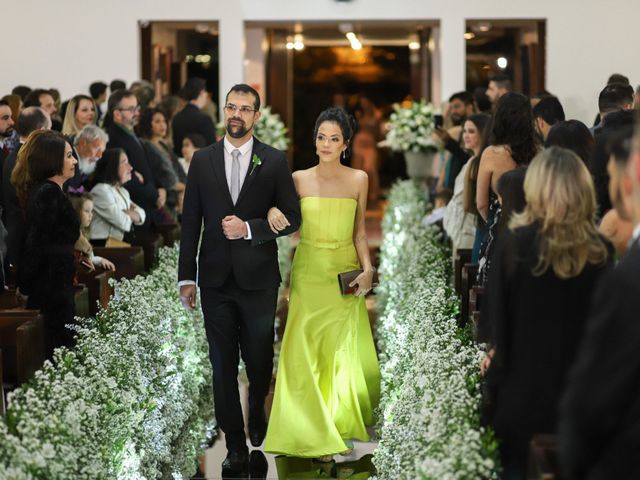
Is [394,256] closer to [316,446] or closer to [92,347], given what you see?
[316,446]

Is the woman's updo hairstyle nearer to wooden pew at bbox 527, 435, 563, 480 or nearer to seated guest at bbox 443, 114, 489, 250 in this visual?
seated guest at bbox 443, 114, 489, 250

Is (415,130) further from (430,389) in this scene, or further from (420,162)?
(430,389)

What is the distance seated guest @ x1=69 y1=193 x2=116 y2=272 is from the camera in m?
6.90

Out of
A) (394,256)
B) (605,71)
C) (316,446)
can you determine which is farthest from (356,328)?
(605,71)

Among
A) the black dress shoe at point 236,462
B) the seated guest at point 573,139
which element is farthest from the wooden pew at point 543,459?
the black dress shoe at point 236,462

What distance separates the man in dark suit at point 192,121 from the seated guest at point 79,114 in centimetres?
259

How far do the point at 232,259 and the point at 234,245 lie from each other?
70 mm

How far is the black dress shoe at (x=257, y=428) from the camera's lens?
6441 millimetres

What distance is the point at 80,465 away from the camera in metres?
4.39

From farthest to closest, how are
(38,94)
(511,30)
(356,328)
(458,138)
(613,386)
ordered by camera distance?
1. (511,30)
2. (458,138)
3. (38,94)
4. (356,328)
5. (613,386)

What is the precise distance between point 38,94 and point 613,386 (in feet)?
23.2

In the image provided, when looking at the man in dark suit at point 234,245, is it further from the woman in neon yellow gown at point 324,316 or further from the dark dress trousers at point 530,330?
the dark dress trousers at point 530,330

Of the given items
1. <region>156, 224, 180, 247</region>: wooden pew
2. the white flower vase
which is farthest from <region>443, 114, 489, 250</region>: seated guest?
the white flower vase

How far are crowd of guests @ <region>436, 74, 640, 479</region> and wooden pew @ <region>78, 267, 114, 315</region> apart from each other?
84.0 inches
